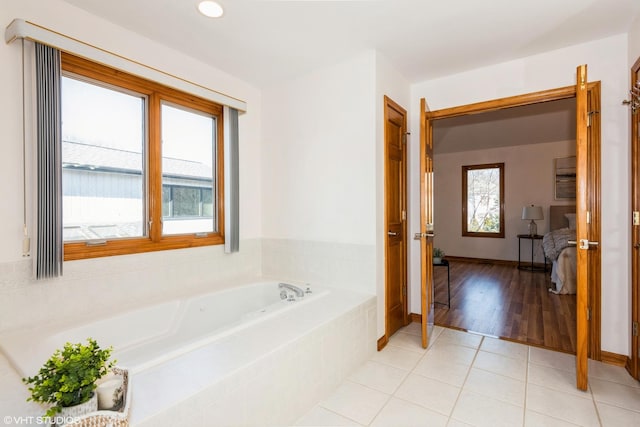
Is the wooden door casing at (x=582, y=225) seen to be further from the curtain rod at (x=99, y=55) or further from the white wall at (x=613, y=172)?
the curtain rod at (x=99, y=55)

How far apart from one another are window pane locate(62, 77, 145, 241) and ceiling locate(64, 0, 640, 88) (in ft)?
1.82

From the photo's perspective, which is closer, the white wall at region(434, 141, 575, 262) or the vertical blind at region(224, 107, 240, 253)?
the vertical blind at region(224, 107, 240, 253)

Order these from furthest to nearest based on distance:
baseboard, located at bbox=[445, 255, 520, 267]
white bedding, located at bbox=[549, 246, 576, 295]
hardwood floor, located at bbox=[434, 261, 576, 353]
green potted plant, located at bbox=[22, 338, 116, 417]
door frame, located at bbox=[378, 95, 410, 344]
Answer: baseboard, located at bbox=[445, 255, 520, 267], white bedding, located at bbox=[549, 246, 576, 295], hardwood floor, located at bbox=[434, 261, 576, 353], door frame, located at bbox=[378, 95, 410, 344], green potted plant, located at bbox=[22, 338, 116, 417]

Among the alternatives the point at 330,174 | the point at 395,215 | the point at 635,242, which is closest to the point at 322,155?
the point at 330,174

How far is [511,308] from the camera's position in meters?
3.68

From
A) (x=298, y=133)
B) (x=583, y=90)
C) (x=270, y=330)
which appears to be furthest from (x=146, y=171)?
(x=583, y=90)

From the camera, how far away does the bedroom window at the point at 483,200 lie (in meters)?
6.52

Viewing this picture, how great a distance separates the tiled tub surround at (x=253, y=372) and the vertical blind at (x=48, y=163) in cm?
60

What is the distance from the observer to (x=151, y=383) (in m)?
1.30

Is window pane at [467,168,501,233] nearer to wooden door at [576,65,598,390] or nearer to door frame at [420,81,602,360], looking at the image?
door frame at [420,81,602,360]

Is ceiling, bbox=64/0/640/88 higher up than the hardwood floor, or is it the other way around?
ceiling, bbox=64/0/640/88

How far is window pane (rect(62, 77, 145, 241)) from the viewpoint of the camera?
7.02ft

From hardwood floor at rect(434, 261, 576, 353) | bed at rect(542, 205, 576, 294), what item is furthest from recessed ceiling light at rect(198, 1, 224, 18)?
bed at rect(542, 205, 576, 294)

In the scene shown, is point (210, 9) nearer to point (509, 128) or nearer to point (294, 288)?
point (294, 288)
